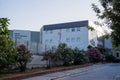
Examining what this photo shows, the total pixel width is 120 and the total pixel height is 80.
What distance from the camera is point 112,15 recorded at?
1374 cm

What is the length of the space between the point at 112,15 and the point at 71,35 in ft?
213

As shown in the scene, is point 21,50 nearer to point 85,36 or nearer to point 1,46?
point 1,46

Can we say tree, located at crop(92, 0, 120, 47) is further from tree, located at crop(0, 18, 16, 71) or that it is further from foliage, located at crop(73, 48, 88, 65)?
foliage, located at crop(73, 48, 88, 65)

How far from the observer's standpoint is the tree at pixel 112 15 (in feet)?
44.0

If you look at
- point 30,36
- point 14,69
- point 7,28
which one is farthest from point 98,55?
point 7,28

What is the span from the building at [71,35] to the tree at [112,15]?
5741cm

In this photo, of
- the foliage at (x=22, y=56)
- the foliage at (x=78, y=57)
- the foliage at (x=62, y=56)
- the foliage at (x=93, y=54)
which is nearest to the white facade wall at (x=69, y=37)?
the foliage at (x=93, y=54)

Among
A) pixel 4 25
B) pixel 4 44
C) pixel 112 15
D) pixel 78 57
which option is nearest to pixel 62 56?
pixel 78 57

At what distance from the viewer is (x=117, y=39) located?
14.9 m

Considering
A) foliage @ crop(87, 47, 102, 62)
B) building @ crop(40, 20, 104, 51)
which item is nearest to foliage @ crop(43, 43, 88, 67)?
foliage @ crop(87, 47, 102, 62)

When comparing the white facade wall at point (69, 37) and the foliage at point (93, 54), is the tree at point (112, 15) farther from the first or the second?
the white facade wall at point (69, 37)

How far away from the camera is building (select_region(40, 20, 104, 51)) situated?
75.7 meters

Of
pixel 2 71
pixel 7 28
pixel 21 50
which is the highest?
pixel 7 28

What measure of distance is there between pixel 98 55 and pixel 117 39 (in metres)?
47.8
